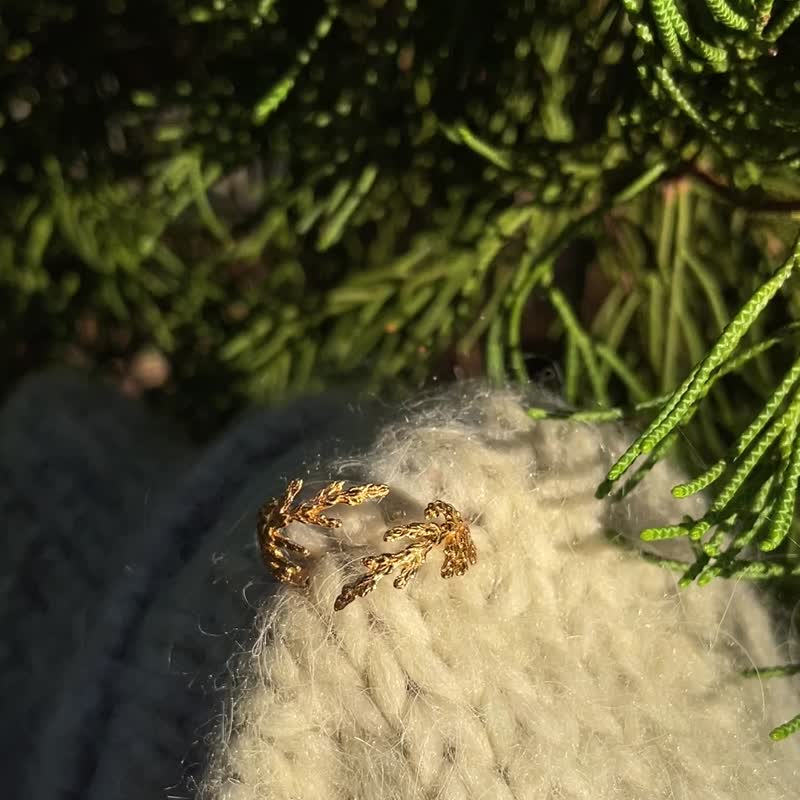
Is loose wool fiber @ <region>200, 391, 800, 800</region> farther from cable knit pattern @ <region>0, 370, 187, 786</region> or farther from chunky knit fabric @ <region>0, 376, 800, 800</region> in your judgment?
cable knit pattern @ <region>0, 370, 187, 786</region>

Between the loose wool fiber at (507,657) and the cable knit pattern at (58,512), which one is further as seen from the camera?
the cable knit pattern at (58,512)

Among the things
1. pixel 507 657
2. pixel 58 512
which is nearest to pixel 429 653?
pixel 507 657

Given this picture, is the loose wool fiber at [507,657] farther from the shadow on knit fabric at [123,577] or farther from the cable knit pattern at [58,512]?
the cable knit pattern at [58,512]

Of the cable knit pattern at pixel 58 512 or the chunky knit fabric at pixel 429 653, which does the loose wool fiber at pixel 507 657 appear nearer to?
the chunky knit fabric at pixel 429 653

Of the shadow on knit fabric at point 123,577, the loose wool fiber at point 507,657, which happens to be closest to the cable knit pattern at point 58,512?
the shadow on knit fabric at point 123,577

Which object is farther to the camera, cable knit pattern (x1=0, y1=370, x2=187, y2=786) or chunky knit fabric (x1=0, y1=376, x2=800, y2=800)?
cable knit pattern (x1=0, y1=370, x2=187, y2=786)

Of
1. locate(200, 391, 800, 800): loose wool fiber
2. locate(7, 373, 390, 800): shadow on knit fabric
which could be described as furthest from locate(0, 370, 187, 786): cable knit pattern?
locate(200, 391, 800, 800): loose wool fiber

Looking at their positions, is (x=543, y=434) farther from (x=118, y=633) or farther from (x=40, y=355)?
(x=40, y=355)
